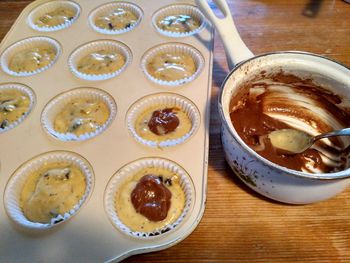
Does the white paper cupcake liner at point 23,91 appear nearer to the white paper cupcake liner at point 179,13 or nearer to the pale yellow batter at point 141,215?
the pale yellow batter at point 141,215

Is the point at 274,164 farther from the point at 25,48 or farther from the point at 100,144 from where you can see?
the point at 25,48

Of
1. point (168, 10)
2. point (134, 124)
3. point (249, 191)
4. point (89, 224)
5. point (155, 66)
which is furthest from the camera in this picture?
point (168, 10)

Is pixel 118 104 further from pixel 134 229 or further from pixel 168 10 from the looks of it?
pixel 168 10

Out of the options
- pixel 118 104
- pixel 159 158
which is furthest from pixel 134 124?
pixel 159 158

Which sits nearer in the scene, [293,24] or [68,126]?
[68,126]

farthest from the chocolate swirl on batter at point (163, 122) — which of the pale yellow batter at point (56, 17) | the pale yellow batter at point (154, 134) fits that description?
the pale yellow batter at point (56, 17)

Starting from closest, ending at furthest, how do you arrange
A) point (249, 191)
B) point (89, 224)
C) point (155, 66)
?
point (89, 224), point (249, 191), point (155, 66)

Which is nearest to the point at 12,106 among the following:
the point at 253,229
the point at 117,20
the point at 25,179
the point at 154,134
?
the point at 25,179
